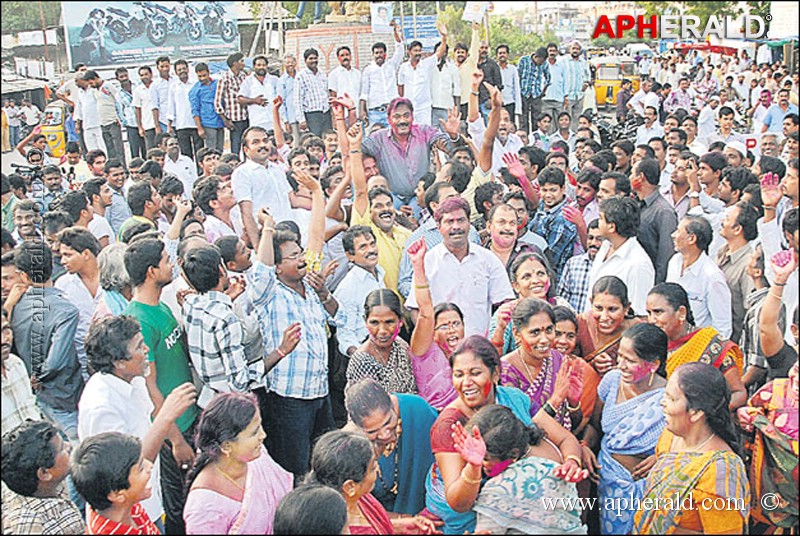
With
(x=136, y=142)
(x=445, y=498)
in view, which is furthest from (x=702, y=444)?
(x=136, y=142)

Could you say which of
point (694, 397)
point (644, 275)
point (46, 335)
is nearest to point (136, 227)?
point (46, 335)

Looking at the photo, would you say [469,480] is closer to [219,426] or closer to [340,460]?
[340,460]

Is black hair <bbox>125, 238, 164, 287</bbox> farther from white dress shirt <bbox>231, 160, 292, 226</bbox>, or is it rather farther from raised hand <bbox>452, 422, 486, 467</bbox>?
white dress shirt <bbox>231, 160, 292, 226</bbox>

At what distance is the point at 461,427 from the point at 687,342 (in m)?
1.23

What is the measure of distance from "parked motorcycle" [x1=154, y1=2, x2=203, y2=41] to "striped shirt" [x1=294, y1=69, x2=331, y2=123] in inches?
183

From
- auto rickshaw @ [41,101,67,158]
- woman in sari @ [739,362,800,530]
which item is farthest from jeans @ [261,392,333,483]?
auto rickshaw @ [41,101,67,158]

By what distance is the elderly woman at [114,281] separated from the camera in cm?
362

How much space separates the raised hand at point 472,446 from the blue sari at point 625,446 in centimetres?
74

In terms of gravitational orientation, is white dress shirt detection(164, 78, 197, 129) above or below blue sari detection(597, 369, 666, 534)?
above

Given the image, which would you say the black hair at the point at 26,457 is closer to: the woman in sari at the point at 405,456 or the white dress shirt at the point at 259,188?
the woman in sari at the point at 405,456

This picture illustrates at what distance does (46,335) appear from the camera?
342 centimetres

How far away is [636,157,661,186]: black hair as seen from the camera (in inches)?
205

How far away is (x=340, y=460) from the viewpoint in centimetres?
246

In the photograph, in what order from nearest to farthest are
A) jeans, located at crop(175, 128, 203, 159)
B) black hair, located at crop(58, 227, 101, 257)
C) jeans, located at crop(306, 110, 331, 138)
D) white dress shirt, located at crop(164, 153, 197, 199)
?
1. black hair, located at crop(58, 227, 101, 257)
2. white dress shirt, located at crop(164, 153, 197, 199)
3. jeans, located at crop(175, 128, 203, 159)
4. jeans, located at crop(306, 110, 331, 138)
